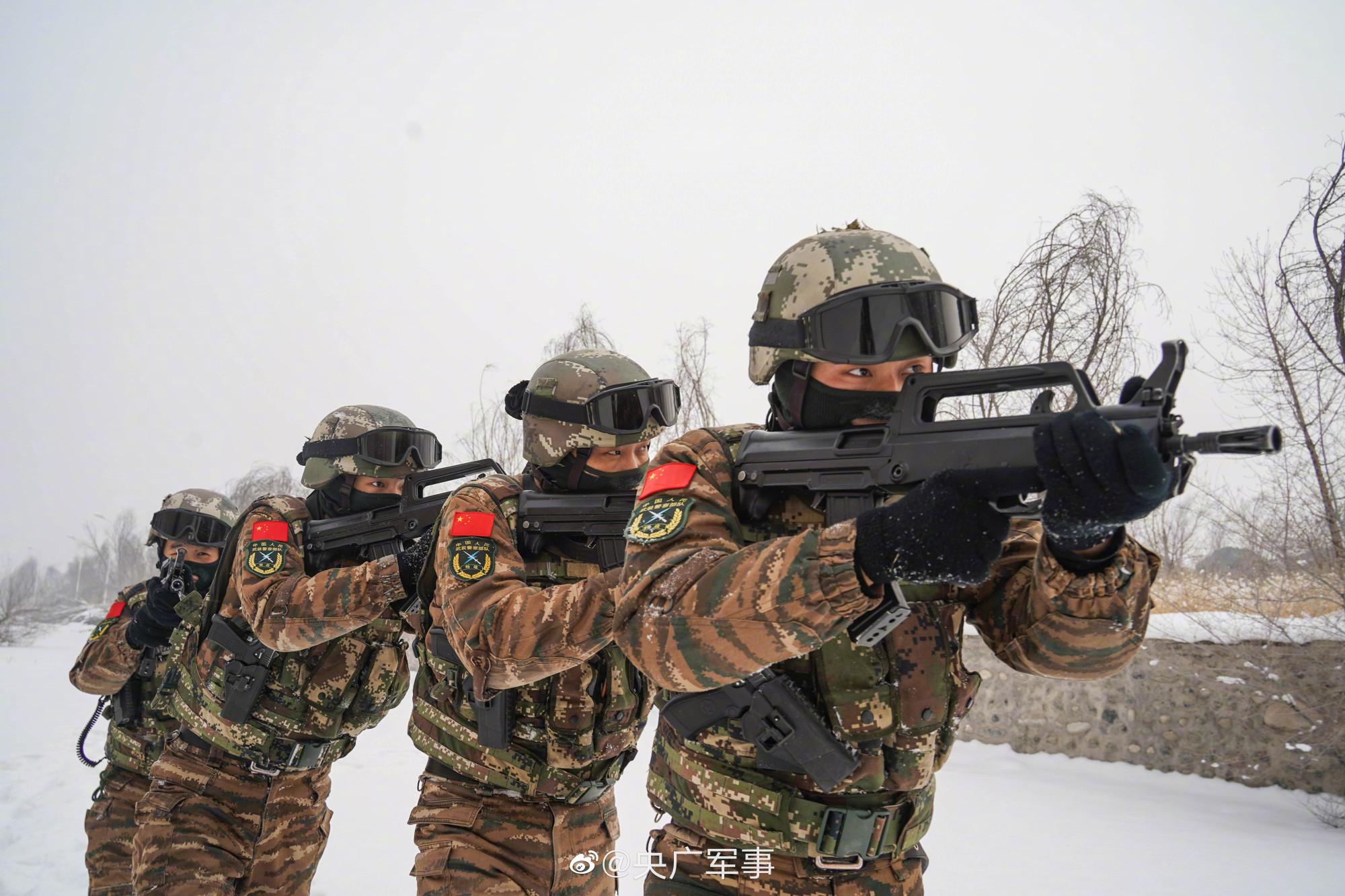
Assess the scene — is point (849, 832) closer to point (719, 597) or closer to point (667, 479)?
point (719, 597)

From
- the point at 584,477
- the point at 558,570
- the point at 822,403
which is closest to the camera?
the point at 822,403

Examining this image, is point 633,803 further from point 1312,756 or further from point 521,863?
point 1312,756

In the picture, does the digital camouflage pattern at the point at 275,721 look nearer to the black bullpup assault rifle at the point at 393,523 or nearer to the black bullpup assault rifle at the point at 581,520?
the black bullpup assault rifle at the point at 393,523

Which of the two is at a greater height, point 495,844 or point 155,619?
point 155,619

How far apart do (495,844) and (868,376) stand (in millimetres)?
2065

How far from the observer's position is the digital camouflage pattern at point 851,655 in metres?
1.58

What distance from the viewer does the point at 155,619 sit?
468cm

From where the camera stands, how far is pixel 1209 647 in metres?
6.41

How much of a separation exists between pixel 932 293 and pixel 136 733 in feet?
17.0

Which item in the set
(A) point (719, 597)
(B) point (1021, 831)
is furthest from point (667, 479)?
(B) point (1021, 831)

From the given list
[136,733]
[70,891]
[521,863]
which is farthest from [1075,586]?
[70,891]

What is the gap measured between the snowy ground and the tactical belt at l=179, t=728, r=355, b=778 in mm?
1904


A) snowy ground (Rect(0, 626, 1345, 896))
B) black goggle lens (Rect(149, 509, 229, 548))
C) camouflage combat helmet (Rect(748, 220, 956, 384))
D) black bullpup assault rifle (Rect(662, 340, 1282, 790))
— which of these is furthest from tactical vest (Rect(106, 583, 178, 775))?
camouflage combat helmet (Rect(748, 220, 956, 384))

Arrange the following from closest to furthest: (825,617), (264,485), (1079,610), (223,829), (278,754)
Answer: (825,617) < (1079,610) < (223,829) < (278,754) < (264,485)
